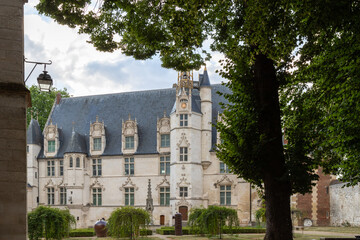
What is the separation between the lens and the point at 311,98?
49.1 ft

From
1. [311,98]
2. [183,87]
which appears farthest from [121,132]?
[311,98]

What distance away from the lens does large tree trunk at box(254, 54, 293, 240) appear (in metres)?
11.7

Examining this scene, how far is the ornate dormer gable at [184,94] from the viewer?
4069 centimetres

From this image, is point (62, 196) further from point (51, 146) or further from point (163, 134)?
point (163, 134)

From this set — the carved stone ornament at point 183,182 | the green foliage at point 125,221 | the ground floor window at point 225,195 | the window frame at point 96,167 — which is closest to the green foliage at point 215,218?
the green foliage at point 125,221

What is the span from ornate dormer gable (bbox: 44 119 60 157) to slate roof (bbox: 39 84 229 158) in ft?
1.68

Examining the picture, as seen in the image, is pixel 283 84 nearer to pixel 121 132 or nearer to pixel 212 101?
pixel 212 101

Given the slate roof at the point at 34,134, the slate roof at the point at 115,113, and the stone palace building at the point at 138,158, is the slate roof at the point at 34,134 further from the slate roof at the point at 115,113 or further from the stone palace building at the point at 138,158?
the slate roof at the point at 115,113

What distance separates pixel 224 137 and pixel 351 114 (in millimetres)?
3623

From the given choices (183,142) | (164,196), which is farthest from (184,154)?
(164,196)

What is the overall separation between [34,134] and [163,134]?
12.9 meters

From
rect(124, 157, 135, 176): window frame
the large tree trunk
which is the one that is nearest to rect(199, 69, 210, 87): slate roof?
rect(124, 157, 135, 176): window frame

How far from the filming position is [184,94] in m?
40.8

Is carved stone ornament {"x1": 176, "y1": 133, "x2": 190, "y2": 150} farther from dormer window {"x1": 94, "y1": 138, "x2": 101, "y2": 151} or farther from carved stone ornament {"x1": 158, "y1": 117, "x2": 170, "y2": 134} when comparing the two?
dormer window {"x1": 94, "y1": 138, "x2": 101, "y2": 151}
